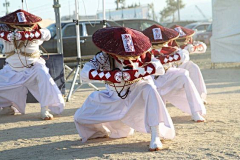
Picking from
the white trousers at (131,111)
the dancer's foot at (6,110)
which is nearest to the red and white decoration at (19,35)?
the dancer's foot at (6,110)

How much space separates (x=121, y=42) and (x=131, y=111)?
81 cm

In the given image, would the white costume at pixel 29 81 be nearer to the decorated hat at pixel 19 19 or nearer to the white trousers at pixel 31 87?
the white trousers at pixel 31 87

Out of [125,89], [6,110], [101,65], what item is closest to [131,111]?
[125,89]

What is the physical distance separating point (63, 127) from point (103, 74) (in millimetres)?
2144

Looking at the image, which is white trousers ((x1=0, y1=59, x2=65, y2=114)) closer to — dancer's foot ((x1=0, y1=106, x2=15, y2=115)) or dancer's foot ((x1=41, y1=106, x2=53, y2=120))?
dancer's foot ((x1=41, y1=106, x2=53, y2=120))

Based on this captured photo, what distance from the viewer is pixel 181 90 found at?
7.87 meters

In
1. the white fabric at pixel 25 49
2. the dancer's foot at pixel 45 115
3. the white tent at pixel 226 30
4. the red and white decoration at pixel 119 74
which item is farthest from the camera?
the white tent at pixel 226 30

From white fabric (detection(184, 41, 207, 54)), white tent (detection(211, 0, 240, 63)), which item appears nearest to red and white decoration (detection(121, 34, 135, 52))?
white fabric (detection(184, 41, 207, 54))

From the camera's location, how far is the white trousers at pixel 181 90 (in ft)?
24.8

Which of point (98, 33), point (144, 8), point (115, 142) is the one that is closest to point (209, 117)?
point (115, 142)

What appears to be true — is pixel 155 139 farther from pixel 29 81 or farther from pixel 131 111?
pixel 29 81

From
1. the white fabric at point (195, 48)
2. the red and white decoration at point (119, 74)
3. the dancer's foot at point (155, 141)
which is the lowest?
the dancer's foot at point (155, 141)

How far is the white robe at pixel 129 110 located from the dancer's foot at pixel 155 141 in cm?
6

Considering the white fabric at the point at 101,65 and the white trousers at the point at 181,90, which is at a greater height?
the white fabric at the point at 101,65
